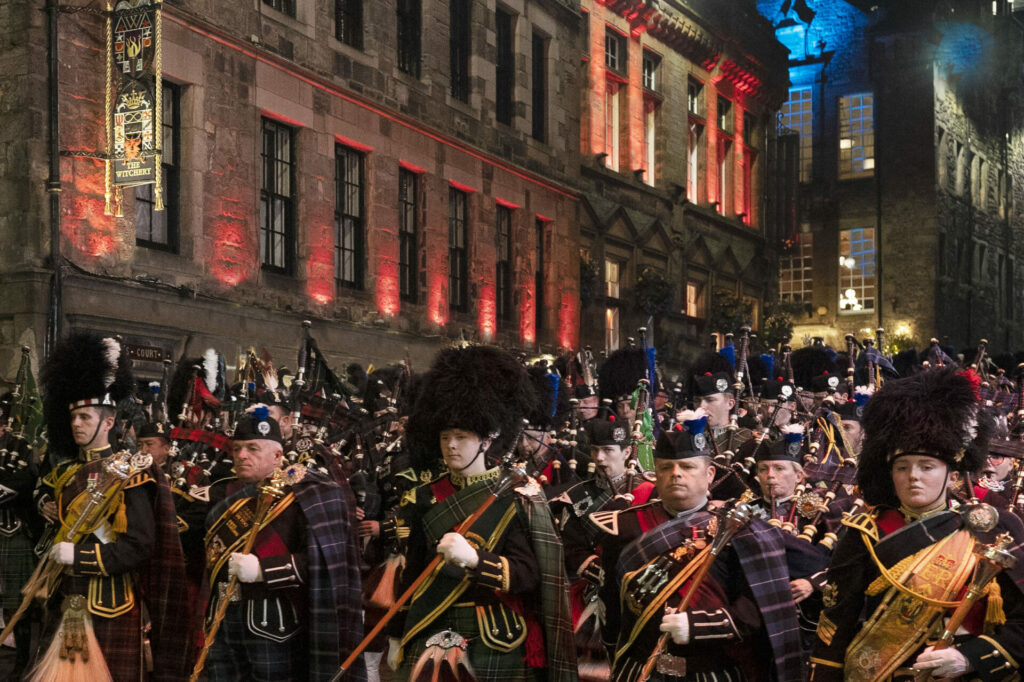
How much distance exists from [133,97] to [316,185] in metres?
4.26

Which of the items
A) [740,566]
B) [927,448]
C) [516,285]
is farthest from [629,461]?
[516,285]

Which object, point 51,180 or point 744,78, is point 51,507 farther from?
point 744,78

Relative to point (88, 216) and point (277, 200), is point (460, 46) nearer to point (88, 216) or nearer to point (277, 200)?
point (277, 200)

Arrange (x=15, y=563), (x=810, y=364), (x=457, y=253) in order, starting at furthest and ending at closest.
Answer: (x=457, y=253)
(x=810, y=364)
(x=15, y=563)

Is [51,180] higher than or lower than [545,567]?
higher

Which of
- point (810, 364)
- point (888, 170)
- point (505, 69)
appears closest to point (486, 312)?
point (505, 69)

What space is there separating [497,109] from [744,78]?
13785 millimetres

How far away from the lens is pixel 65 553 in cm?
725

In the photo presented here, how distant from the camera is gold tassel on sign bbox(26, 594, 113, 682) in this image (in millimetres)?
7395

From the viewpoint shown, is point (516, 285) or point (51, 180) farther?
point (516, 285)

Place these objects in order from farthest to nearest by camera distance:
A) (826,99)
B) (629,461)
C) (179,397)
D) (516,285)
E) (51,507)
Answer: (826,99) → (516,285) → (179,397) → (629,461) → (51,507)

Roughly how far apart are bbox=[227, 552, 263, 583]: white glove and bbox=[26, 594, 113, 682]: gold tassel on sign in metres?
1.12

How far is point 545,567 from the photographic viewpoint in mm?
6168

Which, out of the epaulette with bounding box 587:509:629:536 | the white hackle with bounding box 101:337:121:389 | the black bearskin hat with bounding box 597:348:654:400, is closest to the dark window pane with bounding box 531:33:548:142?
the black bearskin hat with bounding box 597:348:654:400
